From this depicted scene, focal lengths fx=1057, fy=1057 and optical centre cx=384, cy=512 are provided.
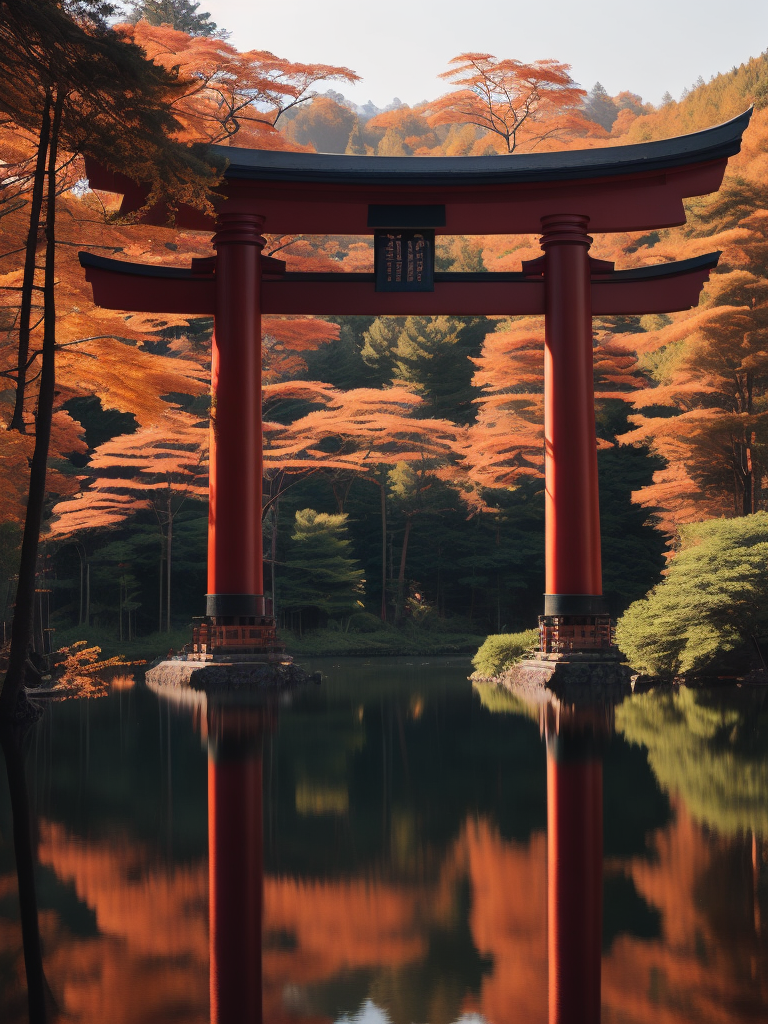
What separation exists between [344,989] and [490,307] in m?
11.9

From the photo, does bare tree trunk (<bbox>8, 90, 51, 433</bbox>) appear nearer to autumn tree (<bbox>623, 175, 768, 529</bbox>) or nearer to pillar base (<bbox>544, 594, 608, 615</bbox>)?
pillar base (<bbox>544, 594, 608, 615</bbox>)

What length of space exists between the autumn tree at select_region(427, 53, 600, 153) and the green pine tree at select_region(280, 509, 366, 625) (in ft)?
41.5

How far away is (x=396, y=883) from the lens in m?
3.80

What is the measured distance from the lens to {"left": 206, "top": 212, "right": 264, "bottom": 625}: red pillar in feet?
43.4

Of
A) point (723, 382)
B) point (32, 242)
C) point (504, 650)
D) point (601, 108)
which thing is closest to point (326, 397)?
point (723, 382)

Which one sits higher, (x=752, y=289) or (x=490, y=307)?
(x=752, y=289)

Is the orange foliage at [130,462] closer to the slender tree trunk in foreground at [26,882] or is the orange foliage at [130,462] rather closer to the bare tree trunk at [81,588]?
the bare tree trunk at [81,588]

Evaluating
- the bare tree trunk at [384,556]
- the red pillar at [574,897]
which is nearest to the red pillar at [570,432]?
the red pillar at [574,897]

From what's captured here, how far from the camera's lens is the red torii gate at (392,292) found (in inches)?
516

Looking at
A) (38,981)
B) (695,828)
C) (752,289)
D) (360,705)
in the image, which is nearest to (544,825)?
(695,828)

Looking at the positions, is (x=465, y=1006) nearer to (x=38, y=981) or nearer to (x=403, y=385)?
(x=38, y=981)

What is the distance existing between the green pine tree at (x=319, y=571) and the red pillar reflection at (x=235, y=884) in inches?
747

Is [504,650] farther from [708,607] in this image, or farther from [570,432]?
[570,432]

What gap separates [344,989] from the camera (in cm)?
283
